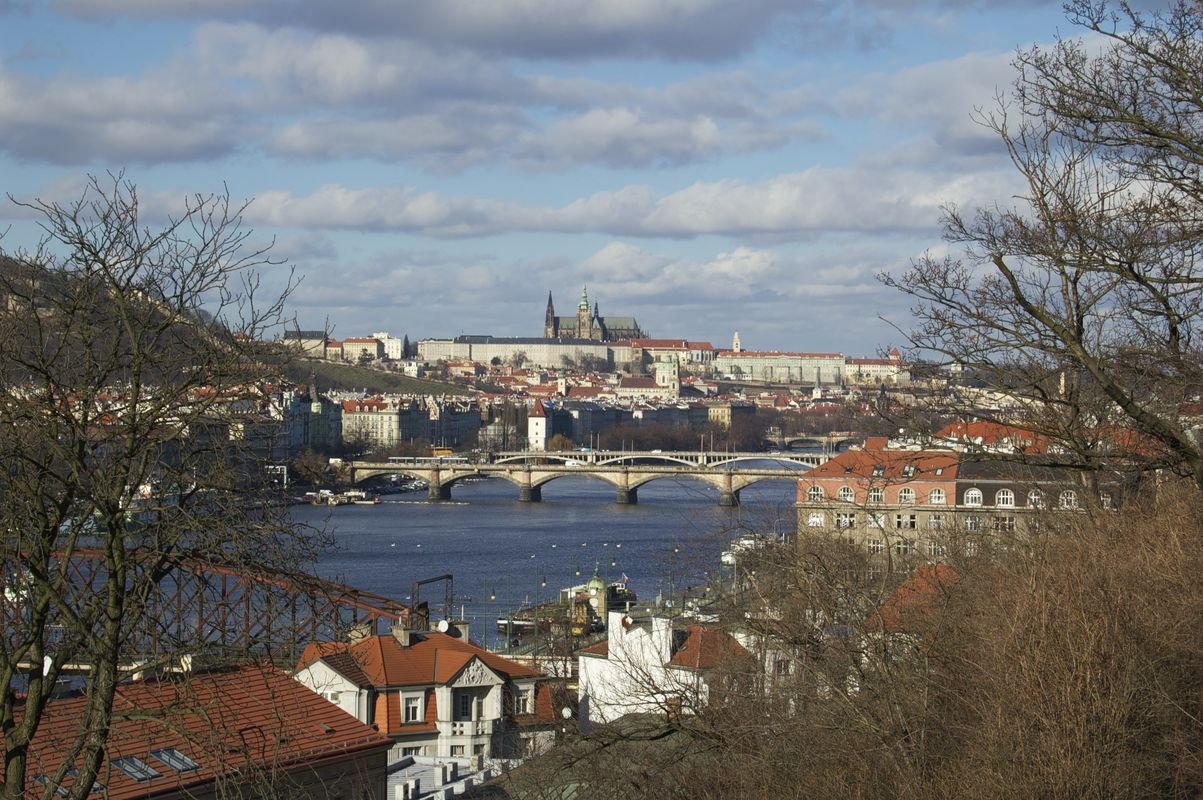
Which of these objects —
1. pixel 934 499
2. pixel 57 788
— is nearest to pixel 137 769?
pixel 57 788

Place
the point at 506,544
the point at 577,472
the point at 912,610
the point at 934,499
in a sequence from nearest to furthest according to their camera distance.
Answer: the point at 912,610 → the point at 934,499 → the point at 506,544 → the point at 577,472

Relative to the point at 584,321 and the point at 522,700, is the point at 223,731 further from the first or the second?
the point at 584,321

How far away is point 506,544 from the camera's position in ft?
89.7

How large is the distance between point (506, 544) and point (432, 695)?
1801 centimetres

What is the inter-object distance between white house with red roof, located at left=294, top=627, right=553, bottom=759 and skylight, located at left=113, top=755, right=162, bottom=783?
3569 millimetres

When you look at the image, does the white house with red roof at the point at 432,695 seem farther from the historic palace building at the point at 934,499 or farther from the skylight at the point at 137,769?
the skylight at the point at 137,769

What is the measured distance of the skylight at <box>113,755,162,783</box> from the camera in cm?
469

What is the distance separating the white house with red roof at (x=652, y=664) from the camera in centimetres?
527

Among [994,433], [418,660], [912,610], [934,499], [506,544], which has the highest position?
[994,433]

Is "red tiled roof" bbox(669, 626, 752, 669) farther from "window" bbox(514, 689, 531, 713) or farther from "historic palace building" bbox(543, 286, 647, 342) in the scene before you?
"historic palace building" bbox(543, 286, 647, 342)

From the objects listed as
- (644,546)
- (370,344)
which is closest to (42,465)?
(644,546)

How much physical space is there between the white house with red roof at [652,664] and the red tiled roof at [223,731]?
0.92m

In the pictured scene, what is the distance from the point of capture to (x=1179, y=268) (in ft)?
12.1

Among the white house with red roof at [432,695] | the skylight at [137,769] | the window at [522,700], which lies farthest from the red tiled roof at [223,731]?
the window at [522,700]
